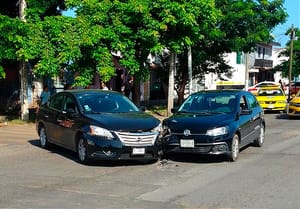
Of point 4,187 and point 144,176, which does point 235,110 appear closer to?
point 144,176

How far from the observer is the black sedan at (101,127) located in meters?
10.5

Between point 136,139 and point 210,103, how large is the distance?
271cm

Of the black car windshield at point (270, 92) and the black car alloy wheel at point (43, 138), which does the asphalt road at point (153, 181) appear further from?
the black car windshield at point (270, 92)

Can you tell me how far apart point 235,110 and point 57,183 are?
4.83 m

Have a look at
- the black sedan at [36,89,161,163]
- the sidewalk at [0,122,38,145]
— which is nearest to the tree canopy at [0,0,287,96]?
the sidewalk at [0,122,38,145]

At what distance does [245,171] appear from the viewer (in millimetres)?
10164

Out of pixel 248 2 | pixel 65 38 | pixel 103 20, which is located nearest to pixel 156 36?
pixel 103 20

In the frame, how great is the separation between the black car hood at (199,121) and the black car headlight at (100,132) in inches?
62.2

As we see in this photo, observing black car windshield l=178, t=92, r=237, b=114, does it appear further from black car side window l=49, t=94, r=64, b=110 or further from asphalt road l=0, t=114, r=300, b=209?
black car side window l=49, t=94, r=64, b=110

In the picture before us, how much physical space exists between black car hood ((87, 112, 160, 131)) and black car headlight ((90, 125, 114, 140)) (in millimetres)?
83

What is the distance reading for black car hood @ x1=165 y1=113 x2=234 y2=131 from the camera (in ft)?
36.1

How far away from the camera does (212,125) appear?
431 inches

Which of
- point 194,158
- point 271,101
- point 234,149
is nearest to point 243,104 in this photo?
point 234,149

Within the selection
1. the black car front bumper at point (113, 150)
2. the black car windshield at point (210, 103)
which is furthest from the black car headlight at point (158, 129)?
the black car windshield at point (210, 103)
